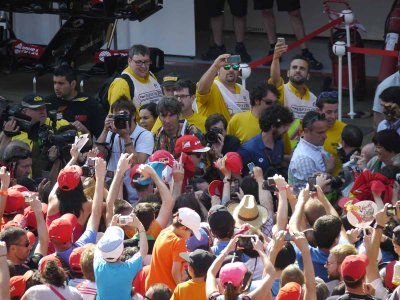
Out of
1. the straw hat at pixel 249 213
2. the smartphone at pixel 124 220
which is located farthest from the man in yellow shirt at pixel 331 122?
the smartphone at pixel 124 220

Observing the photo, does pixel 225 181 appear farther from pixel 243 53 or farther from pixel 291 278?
pixel 243 53

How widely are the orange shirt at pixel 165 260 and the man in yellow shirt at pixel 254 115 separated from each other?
311 centimetres

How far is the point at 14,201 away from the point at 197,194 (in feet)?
4.79

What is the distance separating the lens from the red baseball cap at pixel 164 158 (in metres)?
9.54

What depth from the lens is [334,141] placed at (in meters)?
10.7

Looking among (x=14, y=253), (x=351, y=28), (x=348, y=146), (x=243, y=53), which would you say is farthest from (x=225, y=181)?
(x=243, y=53)

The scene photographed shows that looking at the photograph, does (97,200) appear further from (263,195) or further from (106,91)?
(106,91)

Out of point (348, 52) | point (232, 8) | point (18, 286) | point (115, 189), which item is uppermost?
point (232, 8)

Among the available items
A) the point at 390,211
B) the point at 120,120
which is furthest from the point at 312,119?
the point at 390,211

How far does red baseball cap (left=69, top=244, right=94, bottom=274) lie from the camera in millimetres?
7879

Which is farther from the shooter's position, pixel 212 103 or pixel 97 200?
pixel 212 103

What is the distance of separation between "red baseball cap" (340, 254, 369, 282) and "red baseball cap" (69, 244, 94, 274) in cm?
177

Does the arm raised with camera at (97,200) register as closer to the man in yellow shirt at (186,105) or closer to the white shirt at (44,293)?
the white shirt at (44,293)

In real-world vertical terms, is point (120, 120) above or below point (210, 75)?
below
